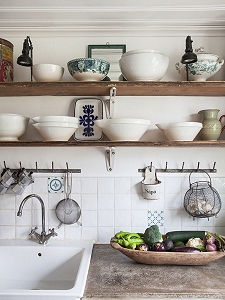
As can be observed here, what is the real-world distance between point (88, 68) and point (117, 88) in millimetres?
190

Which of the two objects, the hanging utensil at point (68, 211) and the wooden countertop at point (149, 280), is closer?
the wooden countertop at point (149, 280)

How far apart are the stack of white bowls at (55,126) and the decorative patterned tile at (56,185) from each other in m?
0.33

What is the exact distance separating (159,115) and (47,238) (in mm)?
967

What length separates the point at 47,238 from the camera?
1798 millimetres

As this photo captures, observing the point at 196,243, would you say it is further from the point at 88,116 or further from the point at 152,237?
the point at 88,116

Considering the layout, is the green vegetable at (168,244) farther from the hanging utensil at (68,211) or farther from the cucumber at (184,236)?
the hanging utensil at (68,211)

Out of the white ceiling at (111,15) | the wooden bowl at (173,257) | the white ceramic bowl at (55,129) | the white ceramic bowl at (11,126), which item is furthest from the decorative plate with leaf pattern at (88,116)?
the wooden bowl at (173,257)

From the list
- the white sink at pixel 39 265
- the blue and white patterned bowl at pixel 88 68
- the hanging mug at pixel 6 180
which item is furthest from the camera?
the hanging mug at pixel 6 180

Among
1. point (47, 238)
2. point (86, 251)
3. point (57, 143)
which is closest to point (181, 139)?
point (57, 143)

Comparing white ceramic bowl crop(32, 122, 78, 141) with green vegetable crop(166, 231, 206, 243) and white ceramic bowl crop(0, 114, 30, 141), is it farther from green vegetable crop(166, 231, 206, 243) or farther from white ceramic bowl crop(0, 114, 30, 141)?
green vegetable crop(166, 231, 206, 243)

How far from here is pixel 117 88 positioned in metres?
1.68

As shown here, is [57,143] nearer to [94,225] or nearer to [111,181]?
[111,181]

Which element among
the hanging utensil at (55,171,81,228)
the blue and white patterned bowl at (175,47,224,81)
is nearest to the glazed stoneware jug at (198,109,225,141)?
the blue and white patterned bowl at (175,47,224,81)

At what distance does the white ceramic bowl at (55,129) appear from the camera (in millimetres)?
1600
